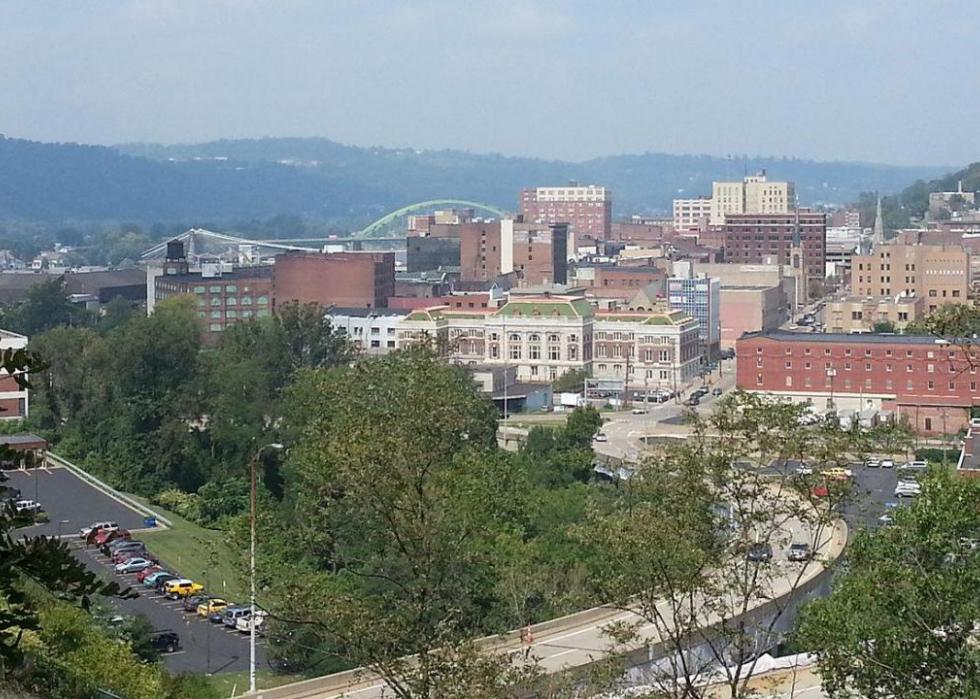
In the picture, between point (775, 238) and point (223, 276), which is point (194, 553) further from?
point (775, 238)

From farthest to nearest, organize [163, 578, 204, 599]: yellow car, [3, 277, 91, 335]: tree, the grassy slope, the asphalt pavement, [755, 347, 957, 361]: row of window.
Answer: [3, 277, 91, 335]: tree → [755, 347, 957, 361]: row of window → the asphalt pavement → the grassy slope → [163, 578, 204, 599]: yellow car

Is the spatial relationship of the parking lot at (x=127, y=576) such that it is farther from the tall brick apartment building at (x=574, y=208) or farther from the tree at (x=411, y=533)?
the tall brick apartment building at (x=574, y=208)

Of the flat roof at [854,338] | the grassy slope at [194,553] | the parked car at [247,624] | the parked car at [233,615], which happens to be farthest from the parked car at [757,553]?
the flat roof at [854,338]

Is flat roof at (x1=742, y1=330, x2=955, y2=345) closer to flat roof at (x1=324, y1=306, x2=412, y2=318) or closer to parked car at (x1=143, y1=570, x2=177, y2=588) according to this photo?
flat roof at (x1=324, y1=306, x2=412, y2=318)

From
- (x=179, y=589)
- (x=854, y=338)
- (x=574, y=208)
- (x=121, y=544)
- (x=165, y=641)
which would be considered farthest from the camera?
(x=574, y=208)

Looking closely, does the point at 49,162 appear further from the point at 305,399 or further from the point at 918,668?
the point at 918,668

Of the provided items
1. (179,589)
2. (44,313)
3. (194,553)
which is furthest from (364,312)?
(179,589)

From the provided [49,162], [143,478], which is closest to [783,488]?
[143,478]

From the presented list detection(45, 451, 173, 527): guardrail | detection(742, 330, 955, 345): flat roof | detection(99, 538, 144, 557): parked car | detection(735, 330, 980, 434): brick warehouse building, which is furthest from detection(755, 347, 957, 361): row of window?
detection(99, 538, 144, 557): parked car
